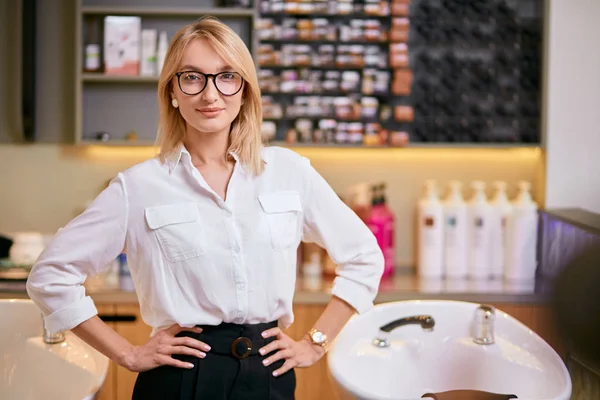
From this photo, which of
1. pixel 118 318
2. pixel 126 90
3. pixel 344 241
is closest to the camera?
pixel 344 241

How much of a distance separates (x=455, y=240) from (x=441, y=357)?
4.25 feet

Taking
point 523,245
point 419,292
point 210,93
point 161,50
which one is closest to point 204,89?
point 210,93

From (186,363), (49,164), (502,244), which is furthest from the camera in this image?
(49,164)

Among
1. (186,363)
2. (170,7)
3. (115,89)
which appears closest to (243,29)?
(170,7)

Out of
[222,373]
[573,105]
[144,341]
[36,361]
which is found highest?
[573,105]

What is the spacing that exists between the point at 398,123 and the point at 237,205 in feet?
6.50

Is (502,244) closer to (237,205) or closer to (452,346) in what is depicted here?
(452,346)

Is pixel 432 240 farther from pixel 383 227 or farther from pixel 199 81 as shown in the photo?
pixel 199 81

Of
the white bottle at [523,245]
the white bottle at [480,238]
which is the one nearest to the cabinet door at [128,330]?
the white bottle at [480,238]

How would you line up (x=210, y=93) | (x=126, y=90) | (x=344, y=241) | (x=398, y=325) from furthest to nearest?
(x=126, y=90) → (x=398, y=325) → (x=344, y=241) → (x=210, y=93)

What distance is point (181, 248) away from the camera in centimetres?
178

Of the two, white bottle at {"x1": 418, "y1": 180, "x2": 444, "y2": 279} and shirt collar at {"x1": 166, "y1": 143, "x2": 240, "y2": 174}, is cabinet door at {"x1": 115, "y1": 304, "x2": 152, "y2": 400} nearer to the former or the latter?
white bottle at {"x1": 418, "y1": 180, "x2": 444, "y2": 279}

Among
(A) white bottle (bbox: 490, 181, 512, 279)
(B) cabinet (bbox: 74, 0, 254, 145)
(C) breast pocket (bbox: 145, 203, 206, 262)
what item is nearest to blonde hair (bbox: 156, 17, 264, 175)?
(C) breast pocket (bbox: 145, 203, 206, 262)

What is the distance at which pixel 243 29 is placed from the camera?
3.69 m
